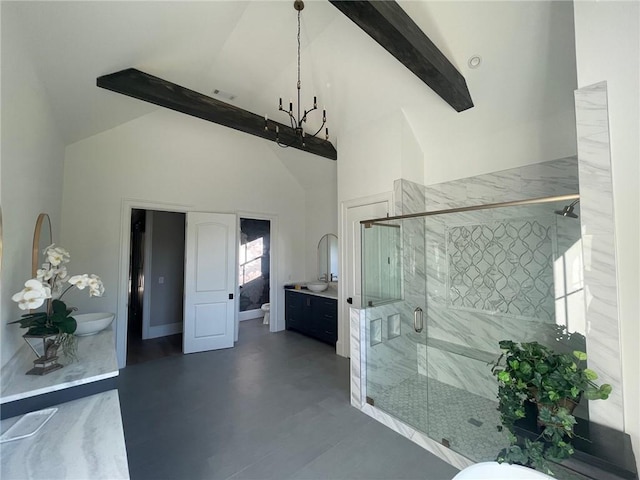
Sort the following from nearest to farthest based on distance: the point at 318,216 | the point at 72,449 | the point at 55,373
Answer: the point at 72,449 < the point at 55,373 < the point at 318,216

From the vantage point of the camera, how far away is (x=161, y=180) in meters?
4.00

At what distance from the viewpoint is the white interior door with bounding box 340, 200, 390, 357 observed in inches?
148

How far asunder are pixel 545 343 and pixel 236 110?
449 cm

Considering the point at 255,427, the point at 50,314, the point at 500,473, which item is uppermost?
the point at 50,314

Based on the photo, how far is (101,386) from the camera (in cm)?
154

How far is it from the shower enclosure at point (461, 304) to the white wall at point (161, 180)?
258 centimetres

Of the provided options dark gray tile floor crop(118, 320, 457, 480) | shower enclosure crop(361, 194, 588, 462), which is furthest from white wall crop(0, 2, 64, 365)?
shower enclosure crop(361, 194, 588, 462)

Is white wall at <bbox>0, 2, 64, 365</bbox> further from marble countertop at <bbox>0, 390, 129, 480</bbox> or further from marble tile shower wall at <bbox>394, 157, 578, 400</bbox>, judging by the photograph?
marble tile shower wall at <bbox>394, 157, 578, 400</bbox>

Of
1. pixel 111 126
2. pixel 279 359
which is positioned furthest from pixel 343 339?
pixel 111 126

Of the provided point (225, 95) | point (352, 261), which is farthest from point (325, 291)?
point (225, 95)

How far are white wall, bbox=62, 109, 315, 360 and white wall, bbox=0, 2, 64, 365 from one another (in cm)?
140

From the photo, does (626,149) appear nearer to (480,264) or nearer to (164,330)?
(480,264)

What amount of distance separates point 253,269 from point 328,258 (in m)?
2.27

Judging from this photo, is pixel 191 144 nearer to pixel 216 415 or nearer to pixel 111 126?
pixel 111 126
